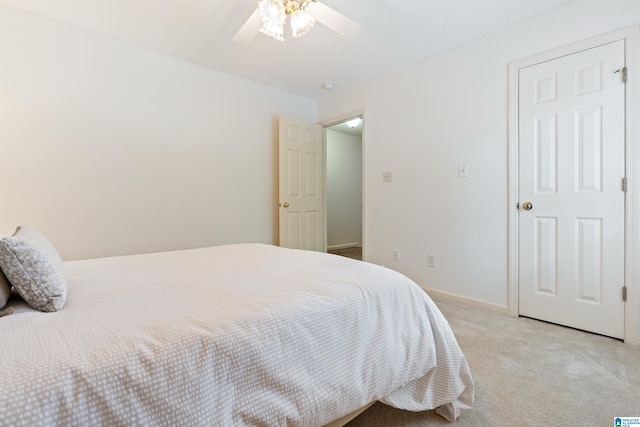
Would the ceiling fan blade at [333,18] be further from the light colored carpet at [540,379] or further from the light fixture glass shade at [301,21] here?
the light colored carpet at [540,379]

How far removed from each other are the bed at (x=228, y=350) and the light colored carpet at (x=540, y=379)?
19cm

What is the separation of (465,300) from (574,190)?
4.01ft

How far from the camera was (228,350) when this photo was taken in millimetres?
759

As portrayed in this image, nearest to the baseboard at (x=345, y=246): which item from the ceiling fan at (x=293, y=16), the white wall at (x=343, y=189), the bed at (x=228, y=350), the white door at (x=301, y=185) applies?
the white wall at (x=343, y=189)

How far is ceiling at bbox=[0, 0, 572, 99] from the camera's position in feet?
6.94

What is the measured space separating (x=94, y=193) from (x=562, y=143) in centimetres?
370

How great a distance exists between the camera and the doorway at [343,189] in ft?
18.8

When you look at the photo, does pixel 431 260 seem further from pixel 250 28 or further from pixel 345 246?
pixel 345 246

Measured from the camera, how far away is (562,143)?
2152mm

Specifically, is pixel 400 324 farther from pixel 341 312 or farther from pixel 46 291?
pixel 46 291

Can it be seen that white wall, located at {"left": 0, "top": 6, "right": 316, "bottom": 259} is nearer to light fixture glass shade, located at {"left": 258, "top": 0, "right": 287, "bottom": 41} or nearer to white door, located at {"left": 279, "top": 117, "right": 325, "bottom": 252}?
white door, located at {"left": 279, "top": 117, "right": 325, "bottom": 252}

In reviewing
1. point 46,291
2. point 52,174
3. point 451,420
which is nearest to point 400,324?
point 451,420

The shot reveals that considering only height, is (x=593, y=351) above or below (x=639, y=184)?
below

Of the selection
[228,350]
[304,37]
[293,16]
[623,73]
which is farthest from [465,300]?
[304,37]
